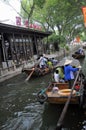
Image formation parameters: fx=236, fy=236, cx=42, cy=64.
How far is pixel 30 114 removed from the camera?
35.4 feet

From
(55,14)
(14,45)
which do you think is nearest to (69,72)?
(14,45)

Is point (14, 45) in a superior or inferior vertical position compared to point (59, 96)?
superior

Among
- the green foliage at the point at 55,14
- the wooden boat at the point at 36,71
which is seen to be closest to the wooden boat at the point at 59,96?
the wooden boat at the point at 36,71

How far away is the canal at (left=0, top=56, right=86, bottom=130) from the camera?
30.6 ft

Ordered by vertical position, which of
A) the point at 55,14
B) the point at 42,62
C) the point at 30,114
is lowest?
the point at 30,114

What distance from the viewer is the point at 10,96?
14.4m

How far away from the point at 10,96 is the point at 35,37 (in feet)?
65.0

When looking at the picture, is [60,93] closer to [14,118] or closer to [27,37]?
[14,118]

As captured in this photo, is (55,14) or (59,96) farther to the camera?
(55,14)

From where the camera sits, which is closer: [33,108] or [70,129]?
[70,129]

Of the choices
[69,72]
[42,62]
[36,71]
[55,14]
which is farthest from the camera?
[55,14]

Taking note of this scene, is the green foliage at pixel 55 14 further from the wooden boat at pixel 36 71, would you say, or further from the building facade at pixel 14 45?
→ the wooden boat at pixel 36 71

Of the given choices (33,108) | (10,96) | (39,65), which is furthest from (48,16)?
(33,108)

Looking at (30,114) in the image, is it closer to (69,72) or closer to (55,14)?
(69,72)
